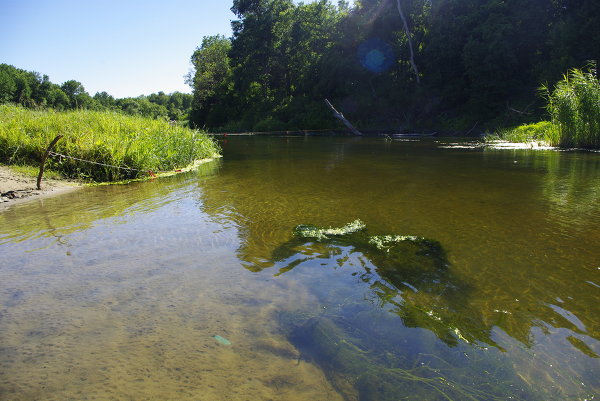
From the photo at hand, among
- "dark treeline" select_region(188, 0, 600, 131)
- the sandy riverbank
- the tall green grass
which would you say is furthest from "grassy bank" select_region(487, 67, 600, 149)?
the sandy riverbank

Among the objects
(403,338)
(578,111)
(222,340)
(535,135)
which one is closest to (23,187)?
(222,340)

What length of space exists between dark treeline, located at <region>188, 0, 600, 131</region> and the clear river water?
1056 inches

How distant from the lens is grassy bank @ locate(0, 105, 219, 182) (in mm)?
10070

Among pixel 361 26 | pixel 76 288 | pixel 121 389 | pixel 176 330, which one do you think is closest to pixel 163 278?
pixel 76 288

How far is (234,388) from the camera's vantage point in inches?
88.7

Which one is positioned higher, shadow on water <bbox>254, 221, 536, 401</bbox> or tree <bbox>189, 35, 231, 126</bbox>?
tree <bbox>189, 35, 231, 126</bbox>

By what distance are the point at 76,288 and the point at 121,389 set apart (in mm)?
1802

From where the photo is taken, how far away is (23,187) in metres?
8.42

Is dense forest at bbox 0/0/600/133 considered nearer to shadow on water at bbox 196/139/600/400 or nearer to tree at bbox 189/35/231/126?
tree at bbox 189/35/231/126

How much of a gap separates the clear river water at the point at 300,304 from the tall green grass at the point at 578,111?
995 centimetres

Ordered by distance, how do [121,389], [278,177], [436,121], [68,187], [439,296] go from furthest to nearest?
[436,121] < [278,177] < [68,187] < [439,296] < [121,389]

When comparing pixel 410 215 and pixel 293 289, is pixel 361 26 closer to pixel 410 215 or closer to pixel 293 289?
pixel 410 215

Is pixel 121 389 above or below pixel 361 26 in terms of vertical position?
below

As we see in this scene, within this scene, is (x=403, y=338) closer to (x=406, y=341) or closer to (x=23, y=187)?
(x=406, y=341)
